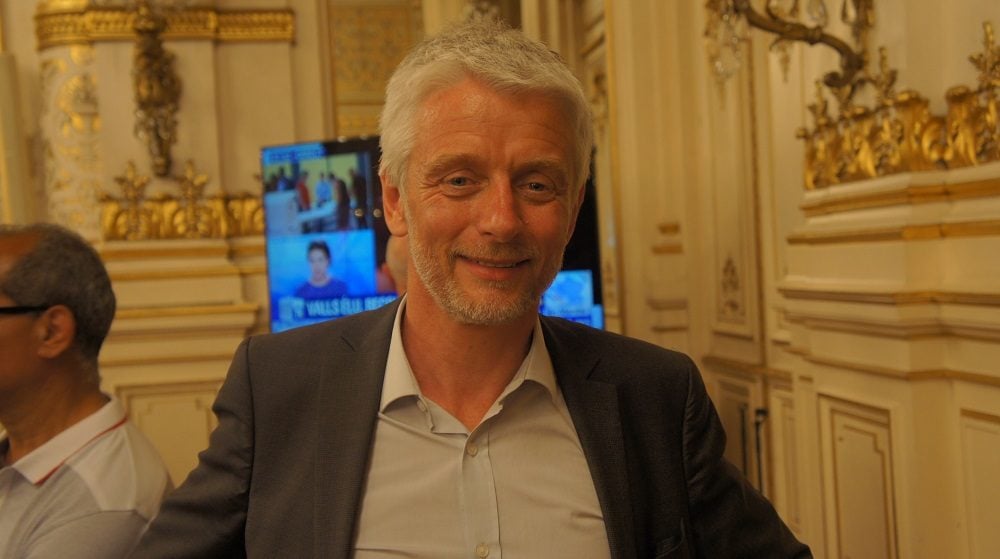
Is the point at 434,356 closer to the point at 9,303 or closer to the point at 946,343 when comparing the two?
the point at 9,303

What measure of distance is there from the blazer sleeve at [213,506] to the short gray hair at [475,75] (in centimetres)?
40

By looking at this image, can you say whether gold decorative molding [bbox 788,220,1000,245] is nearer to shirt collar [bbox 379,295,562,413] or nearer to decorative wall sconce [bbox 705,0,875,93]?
decorative wall sconce [bbox 705,0,875,93]

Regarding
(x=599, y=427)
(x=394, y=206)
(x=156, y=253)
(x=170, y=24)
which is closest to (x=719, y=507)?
(x=599, y=427)

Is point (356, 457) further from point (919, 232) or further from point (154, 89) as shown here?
point (154, 89)

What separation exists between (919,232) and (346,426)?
1499mm

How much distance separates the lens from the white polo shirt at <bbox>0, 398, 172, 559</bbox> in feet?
5.50

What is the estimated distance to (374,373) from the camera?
1464mm

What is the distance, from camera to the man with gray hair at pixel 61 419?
67.4 inches

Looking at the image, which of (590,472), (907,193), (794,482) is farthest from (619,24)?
(590,472)

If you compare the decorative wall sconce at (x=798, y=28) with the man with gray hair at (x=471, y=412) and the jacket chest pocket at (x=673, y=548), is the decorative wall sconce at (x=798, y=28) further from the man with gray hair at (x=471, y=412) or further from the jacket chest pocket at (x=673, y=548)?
the jacket chest pocket at (x=673, y=548)

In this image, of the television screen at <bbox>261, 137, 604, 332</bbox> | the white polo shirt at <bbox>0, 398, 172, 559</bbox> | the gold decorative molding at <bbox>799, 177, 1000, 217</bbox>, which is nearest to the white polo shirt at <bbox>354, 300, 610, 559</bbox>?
the white polo shirt at <bbox>0, 398, 172, 559</bbox>

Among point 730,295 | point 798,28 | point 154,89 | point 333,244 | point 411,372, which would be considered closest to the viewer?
point 411,372

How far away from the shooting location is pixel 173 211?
486cm

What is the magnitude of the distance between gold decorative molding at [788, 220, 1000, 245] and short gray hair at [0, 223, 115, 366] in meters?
1.65
